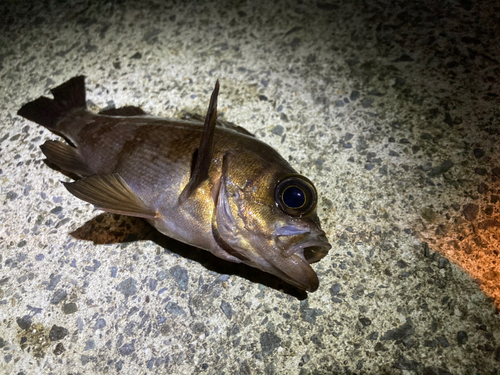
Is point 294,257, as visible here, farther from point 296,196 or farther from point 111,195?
point 111,195

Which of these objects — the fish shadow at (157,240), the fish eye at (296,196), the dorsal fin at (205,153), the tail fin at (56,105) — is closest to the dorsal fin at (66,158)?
the tail fin at (56,105)

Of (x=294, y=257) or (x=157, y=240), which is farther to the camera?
(x=157, y=240)

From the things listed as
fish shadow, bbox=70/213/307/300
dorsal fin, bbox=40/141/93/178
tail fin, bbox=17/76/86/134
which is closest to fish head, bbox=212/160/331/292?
fish shadow, bbox=70/213/307/300

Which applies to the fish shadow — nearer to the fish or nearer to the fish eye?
the fish

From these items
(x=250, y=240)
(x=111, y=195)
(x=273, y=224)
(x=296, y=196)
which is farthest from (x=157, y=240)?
(x=296, y=196)

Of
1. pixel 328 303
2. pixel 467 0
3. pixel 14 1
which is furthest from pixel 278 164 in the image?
pixel 14 1

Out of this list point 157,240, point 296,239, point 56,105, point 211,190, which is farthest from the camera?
point 56,105
